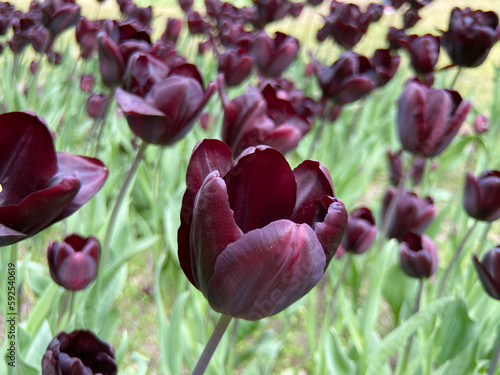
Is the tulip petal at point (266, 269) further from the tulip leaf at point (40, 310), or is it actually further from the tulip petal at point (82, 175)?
the tulip leaf at point (40, 310)

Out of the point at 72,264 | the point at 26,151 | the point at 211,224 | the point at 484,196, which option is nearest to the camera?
the point at 211,224

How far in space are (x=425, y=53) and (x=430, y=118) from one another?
2.52 feet

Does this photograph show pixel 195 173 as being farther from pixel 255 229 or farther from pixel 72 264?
pixel 72 264

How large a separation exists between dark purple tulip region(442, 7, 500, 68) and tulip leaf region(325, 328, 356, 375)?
0.98 metres

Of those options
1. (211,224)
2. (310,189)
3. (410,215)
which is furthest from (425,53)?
(211,224)

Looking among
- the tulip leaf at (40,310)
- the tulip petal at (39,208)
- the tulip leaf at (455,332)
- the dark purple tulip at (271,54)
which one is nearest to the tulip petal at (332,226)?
the tulip petal at (39,208)

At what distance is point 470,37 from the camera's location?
1567 mm

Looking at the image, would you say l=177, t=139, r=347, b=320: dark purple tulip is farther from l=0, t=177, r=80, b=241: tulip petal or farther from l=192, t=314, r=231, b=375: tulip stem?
l=0, t=177, r=80, b=241: tulip petal

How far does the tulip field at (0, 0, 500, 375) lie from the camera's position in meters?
0.48

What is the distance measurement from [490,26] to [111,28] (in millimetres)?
1103

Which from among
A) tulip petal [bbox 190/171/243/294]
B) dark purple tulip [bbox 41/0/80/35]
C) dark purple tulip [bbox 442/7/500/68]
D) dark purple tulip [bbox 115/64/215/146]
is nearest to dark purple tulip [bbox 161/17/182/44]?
dark purple tulip [bbox 41/0/80/35]

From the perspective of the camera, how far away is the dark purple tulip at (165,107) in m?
0.84

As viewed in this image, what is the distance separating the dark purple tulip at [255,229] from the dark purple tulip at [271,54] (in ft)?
4.30

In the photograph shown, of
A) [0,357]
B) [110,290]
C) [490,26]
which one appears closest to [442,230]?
Result: [490,26]
